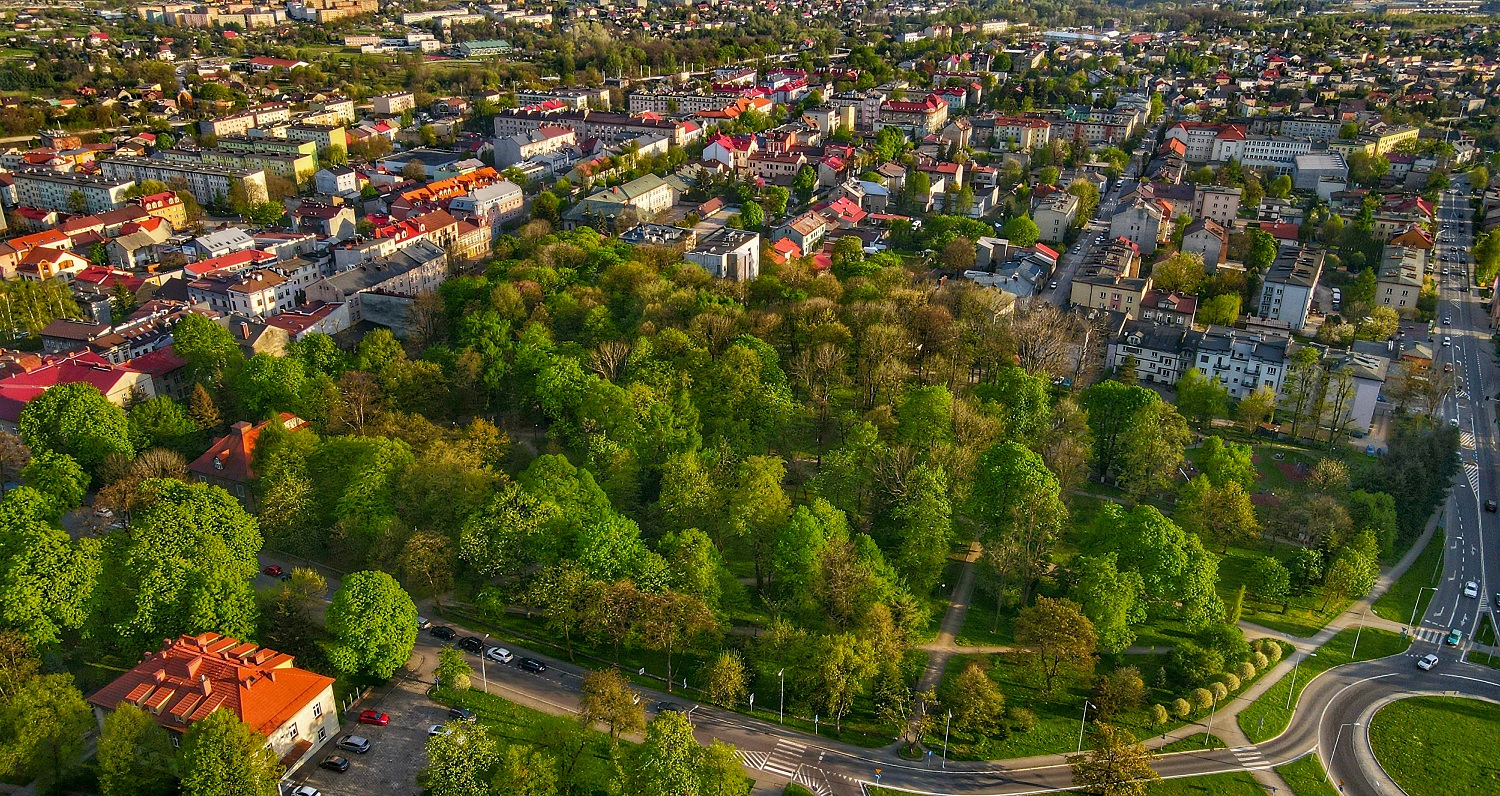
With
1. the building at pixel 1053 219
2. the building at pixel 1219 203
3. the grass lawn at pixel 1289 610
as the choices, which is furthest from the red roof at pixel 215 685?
the building at pixel 1219 203

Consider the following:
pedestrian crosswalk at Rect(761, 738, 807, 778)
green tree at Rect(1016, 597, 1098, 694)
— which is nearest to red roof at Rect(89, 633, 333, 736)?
pedestrian crosswalk at Rect(761, 738, 807, 778)

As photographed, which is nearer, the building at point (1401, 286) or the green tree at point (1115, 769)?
the green tree at point (1115, 769)

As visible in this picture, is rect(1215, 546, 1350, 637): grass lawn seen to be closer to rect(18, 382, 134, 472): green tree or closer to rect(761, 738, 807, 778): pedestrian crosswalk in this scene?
rect(761, 738, 807, 778): pedestrian crosswalk

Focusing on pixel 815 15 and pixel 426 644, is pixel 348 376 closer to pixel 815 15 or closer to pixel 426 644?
pixel 426 644

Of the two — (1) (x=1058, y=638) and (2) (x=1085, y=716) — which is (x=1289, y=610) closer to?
(2) (x=1085, y=716)

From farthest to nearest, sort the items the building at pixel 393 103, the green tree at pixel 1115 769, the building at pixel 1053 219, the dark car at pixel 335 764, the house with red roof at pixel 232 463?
1. the building at pixel 393 103
2. the building at pixel 1053 219
3. the house with red roof at pixel 232 463
4. the dark car at pixel 335 764
5. the green tree at pixel 1115 769

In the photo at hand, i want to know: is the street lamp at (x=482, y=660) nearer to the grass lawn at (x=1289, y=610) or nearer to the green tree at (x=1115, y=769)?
the green tree at (x=1115, y=769)

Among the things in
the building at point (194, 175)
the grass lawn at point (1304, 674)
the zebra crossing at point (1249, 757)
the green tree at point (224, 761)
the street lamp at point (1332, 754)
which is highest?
the building at point (194, 175)
